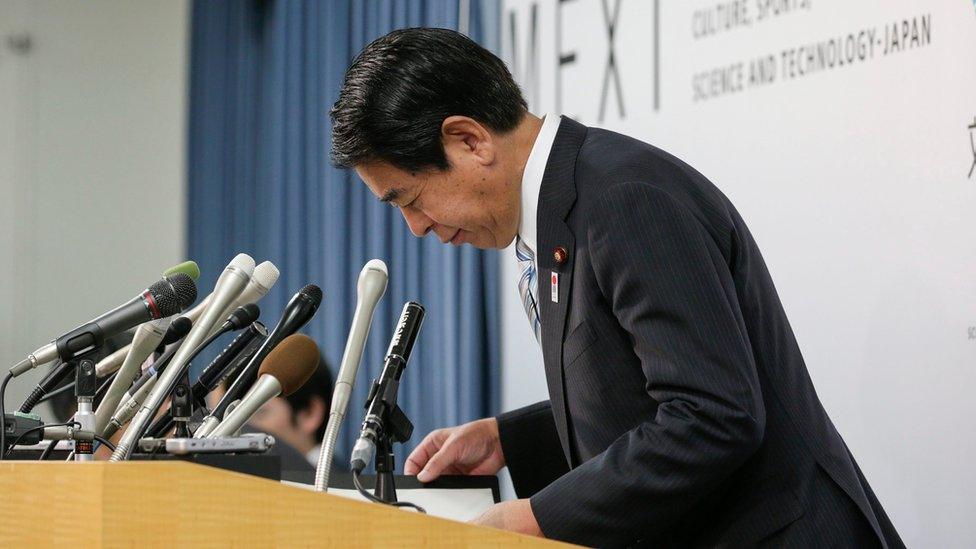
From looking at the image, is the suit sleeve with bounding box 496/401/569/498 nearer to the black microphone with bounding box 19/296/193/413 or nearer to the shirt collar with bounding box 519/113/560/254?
the shirt collar with bounding box 519/113/560/254

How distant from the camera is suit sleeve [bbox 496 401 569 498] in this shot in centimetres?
206

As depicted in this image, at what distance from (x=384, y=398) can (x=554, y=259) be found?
304mm

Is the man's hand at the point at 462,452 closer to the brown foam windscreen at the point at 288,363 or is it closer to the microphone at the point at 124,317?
the brown foam windscreen at the point at 288,363

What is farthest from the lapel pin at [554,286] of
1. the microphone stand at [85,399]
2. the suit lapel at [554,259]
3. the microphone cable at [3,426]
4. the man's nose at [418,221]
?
the microphone cable at [3,426]

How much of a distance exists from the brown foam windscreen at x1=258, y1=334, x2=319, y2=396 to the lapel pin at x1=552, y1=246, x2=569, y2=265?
0.39 meters

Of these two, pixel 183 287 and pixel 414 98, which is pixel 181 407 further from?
pixel 414 98

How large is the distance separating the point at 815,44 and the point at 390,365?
1.60 meters

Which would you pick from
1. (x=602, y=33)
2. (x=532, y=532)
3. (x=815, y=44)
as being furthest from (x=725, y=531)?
(x=602, y=33)

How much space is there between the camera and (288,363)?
1.67 meters

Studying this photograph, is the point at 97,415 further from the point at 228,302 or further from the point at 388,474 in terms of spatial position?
the point at 388,474

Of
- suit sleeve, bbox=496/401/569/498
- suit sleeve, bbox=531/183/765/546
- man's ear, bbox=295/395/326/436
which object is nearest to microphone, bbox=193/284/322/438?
suit sleeve, bbox=531/183/765/546

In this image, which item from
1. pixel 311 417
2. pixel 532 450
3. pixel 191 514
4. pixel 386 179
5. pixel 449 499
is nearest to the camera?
pixel 191 514

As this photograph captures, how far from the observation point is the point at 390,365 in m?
1.58

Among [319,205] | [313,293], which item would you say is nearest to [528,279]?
[313,293]
